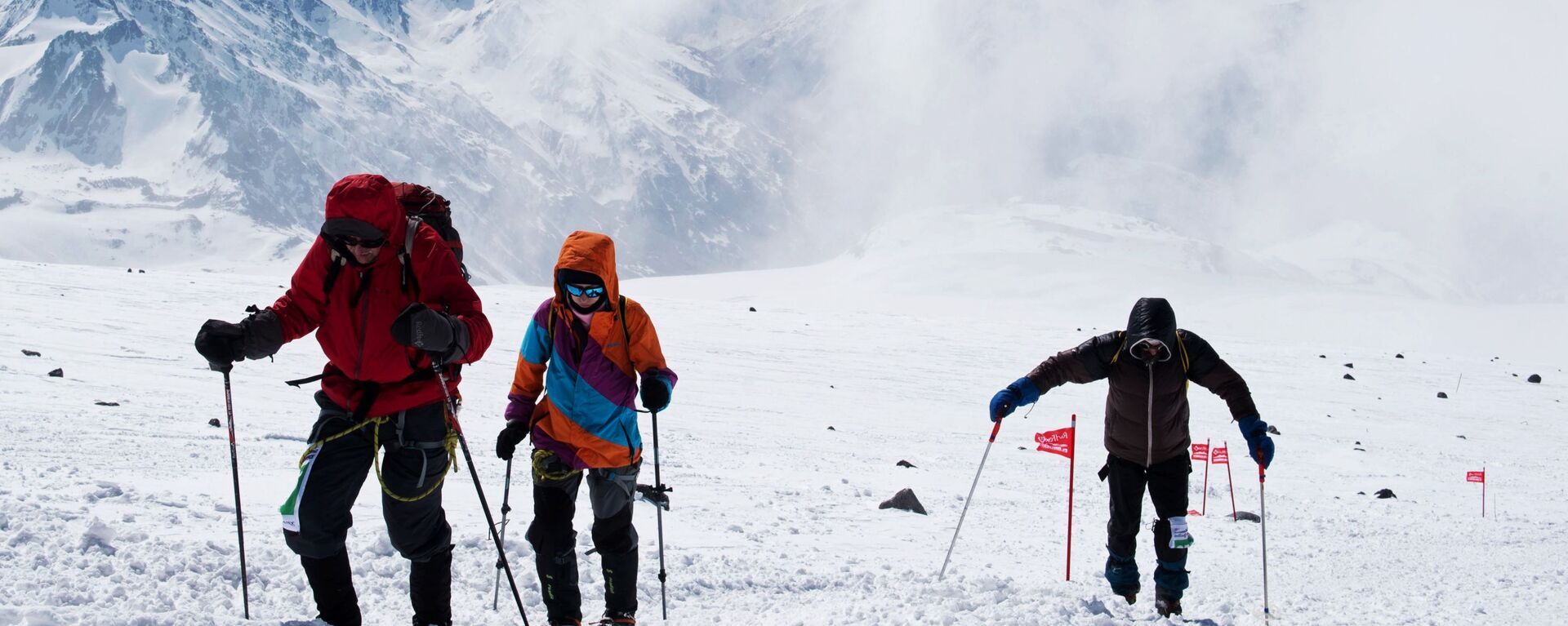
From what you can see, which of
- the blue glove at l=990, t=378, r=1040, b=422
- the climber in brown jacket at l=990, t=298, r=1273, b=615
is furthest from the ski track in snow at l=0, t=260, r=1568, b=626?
the blue glove at l=990, t=378, r=1040, b=422

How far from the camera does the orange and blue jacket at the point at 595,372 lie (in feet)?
16.3

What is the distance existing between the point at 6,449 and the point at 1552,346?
6449cm

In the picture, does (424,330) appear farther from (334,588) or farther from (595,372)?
(334,588)

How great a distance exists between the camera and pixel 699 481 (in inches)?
410

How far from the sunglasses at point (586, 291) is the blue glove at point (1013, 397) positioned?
2.95 metres

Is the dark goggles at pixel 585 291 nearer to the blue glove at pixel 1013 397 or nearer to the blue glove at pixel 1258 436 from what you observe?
the blue glove at pixel 1013 397

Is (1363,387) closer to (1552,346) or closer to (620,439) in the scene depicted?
(620,439)

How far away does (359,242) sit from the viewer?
4.21 m

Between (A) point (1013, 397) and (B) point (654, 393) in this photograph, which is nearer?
(B) point (654, 393)

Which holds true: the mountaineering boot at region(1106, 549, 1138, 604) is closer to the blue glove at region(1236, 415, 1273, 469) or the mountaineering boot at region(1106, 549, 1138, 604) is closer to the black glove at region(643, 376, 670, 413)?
the blue glove at region(1236, 415, 1273, 469)

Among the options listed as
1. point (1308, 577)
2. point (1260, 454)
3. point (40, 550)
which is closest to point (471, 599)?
point (40, 550)

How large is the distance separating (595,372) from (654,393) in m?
0.31

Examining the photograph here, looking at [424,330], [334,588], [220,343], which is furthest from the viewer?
[334,588]

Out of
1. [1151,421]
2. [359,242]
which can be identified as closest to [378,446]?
[359,242]
